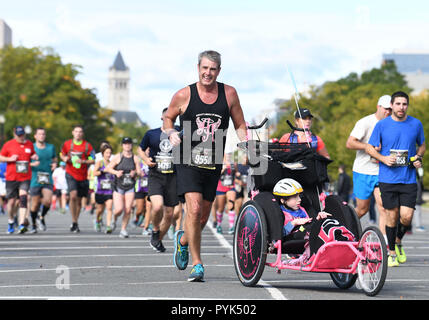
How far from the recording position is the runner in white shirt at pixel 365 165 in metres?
13.1

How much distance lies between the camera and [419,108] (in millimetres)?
70375

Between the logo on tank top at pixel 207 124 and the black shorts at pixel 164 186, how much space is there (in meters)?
4.78

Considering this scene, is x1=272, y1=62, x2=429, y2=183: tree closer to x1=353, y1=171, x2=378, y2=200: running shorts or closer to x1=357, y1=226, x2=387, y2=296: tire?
x1=353, y1=171, x2=378, y2=200: running shorts

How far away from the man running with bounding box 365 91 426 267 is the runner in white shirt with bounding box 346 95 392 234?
515 millimetres

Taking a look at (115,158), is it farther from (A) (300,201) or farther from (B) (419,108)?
(B) (419,108)

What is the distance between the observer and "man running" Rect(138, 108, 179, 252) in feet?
47.8

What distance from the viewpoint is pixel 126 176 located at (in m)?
19.7

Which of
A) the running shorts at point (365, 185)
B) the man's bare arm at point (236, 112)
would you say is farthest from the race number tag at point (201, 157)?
the running shorts at point (365, 185)

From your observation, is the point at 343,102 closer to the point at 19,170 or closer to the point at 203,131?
the point at 19,170

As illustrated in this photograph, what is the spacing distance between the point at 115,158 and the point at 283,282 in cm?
1037

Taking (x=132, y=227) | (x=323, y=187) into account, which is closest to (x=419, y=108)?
(x=132, y=227)

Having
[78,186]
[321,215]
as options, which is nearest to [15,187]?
[78,186]

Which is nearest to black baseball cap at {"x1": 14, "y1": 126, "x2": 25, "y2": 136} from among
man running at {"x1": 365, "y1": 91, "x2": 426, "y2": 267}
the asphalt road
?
the asphalt road
